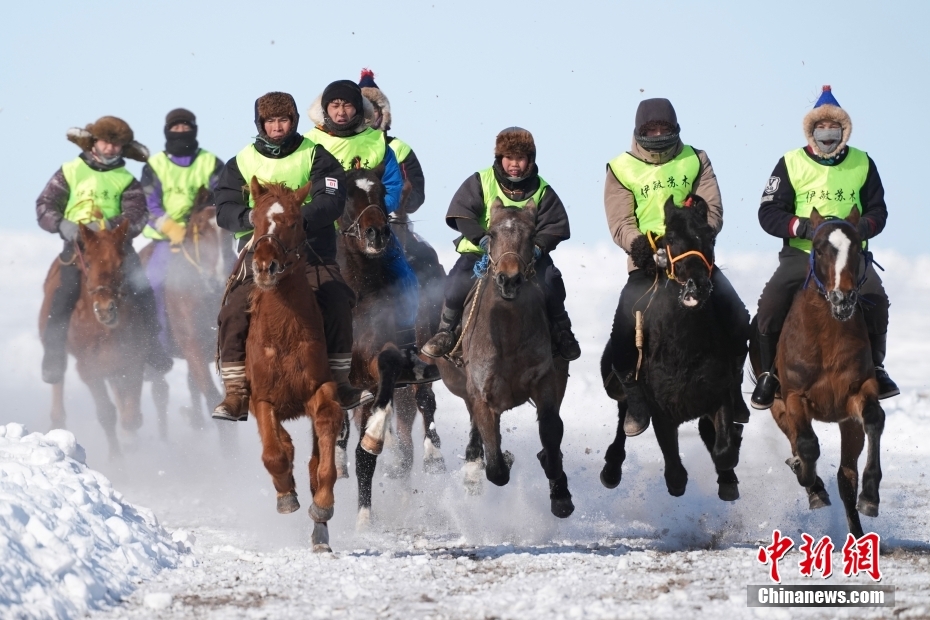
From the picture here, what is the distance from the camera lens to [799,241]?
13.2 metres

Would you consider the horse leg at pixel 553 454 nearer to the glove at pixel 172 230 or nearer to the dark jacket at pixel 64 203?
the dark jacket at pixel 64 203

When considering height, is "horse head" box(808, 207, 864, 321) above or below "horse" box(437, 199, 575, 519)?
above

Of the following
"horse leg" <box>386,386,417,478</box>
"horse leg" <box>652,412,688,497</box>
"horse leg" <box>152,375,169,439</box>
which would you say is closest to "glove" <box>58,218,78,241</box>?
"horse leg" <box>152,375,169,439</box>

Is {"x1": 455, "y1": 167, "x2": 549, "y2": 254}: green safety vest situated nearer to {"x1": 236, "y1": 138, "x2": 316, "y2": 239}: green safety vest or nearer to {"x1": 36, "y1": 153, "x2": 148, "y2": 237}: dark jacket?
{"x1": 236, "y1": 138, "x2": 316, "y2": 239}: green safety vest

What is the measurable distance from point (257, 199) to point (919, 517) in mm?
7291

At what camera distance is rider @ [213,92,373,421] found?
11.4 meters

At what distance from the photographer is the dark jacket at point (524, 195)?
12.9m

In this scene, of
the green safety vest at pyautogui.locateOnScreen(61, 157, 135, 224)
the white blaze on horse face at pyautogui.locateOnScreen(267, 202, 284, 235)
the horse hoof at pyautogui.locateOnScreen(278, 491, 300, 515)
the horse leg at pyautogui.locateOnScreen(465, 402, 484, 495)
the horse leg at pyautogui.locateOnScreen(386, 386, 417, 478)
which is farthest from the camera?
the green safety vest at pyautogui.locateOnScreen(61, 157, 135, 224)

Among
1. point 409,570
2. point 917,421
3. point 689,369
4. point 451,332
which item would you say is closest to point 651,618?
point 409,570

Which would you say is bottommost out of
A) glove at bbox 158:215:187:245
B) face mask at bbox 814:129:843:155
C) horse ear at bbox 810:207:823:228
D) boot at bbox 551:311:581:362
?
boot at bbox 551:311:581:362

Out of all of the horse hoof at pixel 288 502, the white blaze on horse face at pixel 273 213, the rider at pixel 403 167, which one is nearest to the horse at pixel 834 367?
the horse hoof at pixel 288 502

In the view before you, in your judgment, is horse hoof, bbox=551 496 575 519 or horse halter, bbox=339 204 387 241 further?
horse halter, bbox=339 204 387 241

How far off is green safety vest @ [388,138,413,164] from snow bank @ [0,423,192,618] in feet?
18.7

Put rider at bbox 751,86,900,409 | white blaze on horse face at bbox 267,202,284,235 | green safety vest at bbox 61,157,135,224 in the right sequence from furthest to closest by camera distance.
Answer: green safety vest at bbox 61,157,135,224, rider at bbox 751,86,900,409, white blaze on horse face at bbox 267,202,284,235
